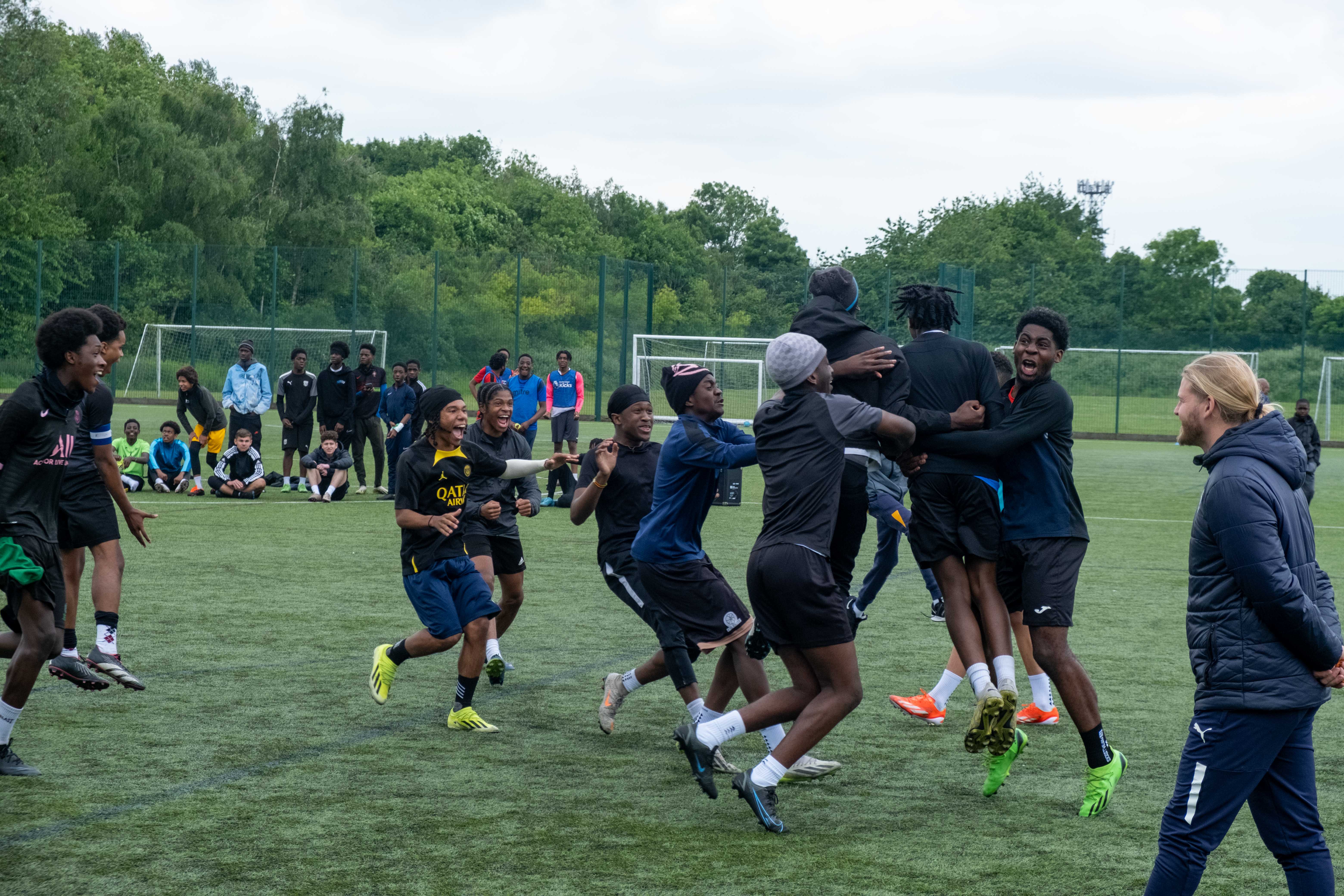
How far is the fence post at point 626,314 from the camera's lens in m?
36.8

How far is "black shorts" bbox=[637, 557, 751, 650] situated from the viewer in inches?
233

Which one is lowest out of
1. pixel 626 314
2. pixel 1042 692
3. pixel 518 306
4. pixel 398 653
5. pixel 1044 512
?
pixel 1042 692

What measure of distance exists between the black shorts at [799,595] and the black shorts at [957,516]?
31.4 inches

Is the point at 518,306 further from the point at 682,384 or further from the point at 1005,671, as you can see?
the point at 1005,671

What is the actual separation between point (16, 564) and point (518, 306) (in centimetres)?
3227

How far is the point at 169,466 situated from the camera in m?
18.2

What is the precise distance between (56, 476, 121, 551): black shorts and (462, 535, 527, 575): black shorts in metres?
1.85

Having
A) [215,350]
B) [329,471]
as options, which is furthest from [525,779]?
[215,350]

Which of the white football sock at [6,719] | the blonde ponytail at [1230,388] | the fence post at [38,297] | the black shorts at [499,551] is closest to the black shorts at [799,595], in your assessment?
the blonde ponytail at [1230,388]

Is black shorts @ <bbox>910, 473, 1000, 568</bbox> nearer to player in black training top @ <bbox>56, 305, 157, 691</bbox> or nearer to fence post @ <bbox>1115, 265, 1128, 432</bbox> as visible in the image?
player in black training top @ <bbox>56, 305, 157, 691</bbox>

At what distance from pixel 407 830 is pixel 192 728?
191cm

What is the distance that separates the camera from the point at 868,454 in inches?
223

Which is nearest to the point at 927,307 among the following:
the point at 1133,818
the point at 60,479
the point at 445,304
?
the point at 1133,818

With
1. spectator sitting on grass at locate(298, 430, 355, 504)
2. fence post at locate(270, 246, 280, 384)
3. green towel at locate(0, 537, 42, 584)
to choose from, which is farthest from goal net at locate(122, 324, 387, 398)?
green towel at locate(0, 537, 42, 584)
